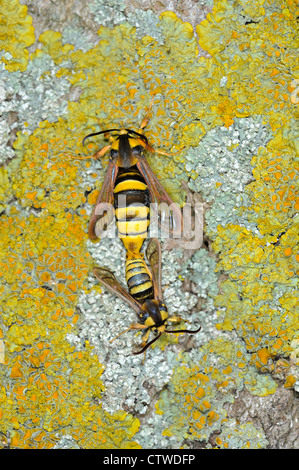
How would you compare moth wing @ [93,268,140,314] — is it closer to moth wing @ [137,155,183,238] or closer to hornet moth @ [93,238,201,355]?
hornet moth @ [93,238,201,355]

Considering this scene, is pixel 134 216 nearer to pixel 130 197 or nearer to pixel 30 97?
pixel 130 197

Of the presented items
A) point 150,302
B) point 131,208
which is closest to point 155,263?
point 150,302

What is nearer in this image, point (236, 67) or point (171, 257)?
point (236, 67)

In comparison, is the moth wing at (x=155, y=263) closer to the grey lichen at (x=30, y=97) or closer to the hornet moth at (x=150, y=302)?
the hornet moth at (x=150, y=302)

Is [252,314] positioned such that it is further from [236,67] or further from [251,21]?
[251,21]

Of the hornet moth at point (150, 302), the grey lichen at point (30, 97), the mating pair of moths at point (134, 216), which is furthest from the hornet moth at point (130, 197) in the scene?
the grey lichen at point (30, 97)

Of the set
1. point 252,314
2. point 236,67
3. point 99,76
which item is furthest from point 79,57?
point 252,314
